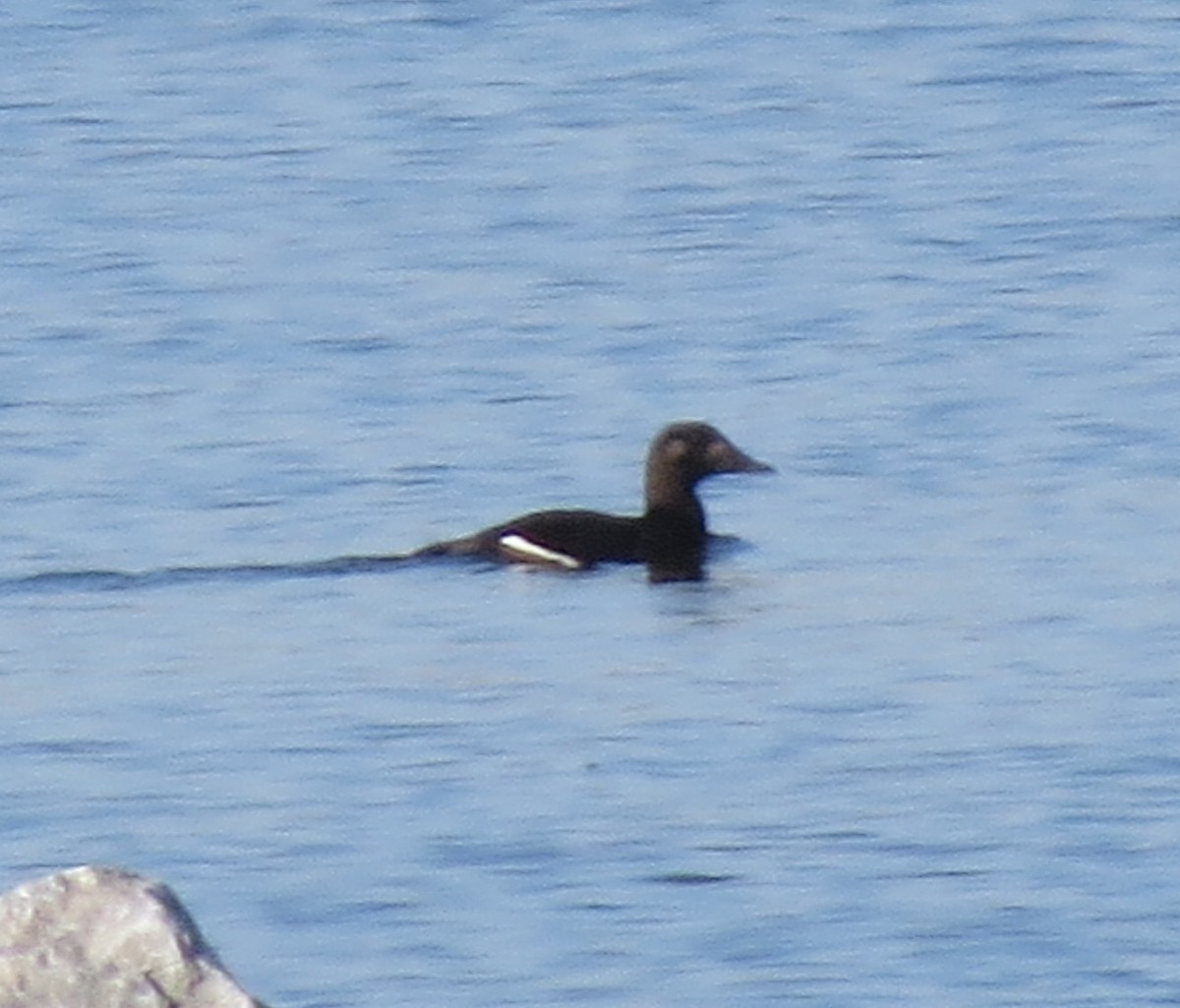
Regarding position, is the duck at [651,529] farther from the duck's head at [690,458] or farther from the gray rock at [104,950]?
the gray rock at [104,950]

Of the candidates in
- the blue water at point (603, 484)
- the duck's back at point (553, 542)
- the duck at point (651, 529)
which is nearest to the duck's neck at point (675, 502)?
the duck at point (651, 529)

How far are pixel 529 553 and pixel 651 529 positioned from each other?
42.3 inches

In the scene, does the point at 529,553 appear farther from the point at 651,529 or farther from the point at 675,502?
the point at 675,502

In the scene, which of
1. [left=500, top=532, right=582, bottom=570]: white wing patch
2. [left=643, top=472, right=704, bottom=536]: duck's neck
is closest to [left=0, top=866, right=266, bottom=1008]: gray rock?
[left=500, top=532, right=582, bottom=570]: white wing patch

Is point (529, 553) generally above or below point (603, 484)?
above

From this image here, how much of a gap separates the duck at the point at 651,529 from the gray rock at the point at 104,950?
25.3ft

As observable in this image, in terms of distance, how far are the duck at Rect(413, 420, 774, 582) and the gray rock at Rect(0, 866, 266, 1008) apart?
25.3 ft

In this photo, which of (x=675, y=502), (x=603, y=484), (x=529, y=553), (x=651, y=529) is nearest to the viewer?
(x=529, y=553)

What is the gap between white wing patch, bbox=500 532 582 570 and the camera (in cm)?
1326

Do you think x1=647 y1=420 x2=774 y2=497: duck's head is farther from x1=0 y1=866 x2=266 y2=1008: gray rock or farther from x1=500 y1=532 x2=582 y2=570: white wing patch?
x1=0 y1=866 x2=266 y2=1008: gray rock

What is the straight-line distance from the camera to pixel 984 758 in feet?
34.1

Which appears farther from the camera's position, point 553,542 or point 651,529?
point 651,529

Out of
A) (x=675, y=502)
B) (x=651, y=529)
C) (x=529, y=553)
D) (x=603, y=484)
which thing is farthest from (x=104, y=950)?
(x=603, y=484)

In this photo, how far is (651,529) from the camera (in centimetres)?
1427
